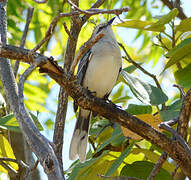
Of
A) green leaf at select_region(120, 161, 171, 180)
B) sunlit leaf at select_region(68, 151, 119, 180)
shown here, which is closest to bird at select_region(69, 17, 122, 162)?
sunlit leaf at select_region(68, 151, 119, 180)

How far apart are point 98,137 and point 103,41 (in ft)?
4.14

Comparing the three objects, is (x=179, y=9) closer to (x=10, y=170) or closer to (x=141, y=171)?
(x=141, y=171)

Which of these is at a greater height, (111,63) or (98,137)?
(111,63)

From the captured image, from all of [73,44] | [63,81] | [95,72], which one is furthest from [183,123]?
[95,72]

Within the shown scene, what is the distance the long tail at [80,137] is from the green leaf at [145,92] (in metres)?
1.12

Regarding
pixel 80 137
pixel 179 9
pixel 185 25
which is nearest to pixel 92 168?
pixel 80 137

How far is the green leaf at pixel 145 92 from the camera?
3510 mm

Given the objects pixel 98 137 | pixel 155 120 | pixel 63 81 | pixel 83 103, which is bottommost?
pixel 98 137

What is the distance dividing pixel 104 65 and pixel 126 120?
1860 millimetres

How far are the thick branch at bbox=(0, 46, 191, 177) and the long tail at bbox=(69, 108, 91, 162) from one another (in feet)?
4.40

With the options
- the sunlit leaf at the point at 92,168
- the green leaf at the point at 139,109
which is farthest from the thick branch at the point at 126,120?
the green leaf at the point at 139,109

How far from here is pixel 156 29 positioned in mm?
3912

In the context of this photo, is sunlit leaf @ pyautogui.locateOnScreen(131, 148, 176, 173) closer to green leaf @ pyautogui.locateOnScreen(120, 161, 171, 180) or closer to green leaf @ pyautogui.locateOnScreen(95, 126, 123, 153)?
green leaf @ pyautogui.locateOnScreen(120, 161, 171, 180)

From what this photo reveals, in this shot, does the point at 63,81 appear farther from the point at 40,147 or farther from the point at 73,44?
the point at 73,44
